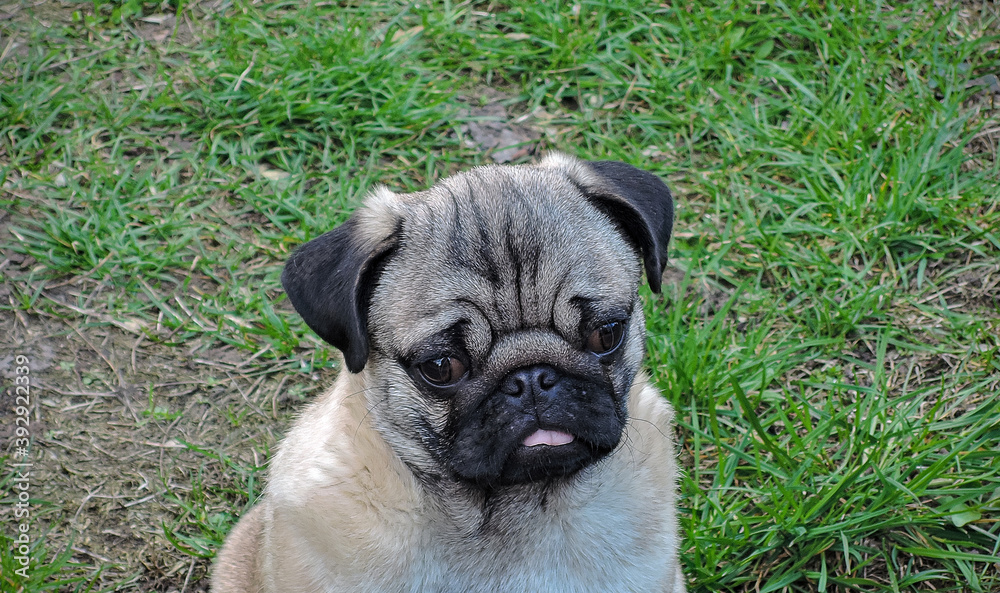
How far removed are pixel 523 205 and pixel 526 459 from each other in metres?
0.94

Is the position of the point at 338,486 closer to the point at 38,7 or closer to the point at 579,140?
the point at 579,140

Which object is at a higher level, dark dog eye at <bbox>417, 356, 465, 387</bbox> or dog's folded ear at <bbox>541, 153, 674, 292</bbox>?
dog's folded ear at <bbox>541, 153, 674, 292</bbox>

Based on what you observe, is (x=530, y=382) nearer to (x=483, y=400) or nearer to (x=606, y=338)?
(x=483, y=400)

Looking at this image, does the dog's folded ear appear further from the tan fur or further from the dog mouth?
the dog mouth

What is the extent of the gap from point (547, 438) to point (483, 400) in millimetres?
266

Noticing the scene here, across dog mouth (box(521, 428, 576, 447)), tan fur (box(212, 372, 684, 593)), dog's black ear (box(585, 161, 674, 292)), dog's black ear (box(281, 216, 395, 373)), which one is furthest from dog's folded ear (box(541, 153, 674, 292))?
dog's black ear (box(281, 216, 395, 373))

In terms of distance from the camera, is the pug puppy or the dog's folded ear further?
the dog's folded ear

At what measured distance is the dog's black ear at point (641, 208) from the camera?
3631mm

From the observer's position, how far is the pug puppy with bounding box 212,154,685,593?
3.35 meters

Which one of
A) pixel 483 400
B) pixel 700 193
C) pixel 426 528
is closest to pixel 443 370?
pixel 483 400

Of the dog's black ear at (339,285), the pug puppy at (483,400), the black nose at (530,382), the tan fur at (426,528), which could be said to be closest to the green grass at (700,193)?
the tan fur at (426,528)

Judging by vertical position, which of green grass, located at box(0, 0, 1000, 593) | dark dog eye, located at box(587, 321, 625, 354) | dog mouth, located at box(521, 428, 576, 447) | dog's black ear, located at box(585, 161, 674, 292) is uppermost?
dog's black ear, located at box(585, 161, 674, 292)

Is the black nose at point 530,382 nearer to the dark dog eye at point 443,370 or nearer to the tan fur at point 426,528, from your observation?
the dark dog eye at point 443,370

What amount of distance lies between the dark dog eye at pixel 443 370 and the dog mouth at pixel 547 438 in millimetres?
336
